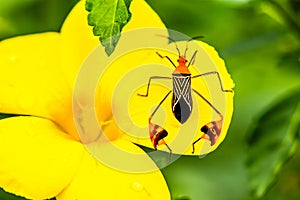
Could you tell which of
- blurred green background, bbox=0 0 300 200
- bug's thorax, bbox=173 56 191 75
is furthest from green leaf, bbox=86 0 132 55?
blurred green background, bbox=0 0 300 200

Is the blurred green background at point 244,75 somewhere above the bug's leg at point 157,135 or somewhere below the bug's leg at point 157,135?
below

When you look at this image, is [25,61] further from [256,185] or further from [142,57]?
[256,185]

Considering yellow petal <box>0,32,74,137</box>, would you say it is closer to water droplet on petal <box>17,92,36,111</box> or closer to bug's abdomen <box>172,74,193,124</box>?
water droplet on petal <box>17,92,36,111</box>

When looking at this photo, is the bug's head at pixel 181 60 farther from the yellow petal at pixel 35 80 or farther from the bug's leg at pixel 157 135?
the yellow petal at pixel 35 80

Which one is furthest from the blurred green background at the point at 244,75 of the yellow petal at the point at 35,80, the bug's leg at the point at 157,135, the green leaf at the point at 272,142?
the bug's leg at the point at 157,135

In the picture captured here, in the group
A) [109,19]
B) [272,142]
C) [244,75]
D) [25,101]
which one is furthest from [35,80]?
[244,75]

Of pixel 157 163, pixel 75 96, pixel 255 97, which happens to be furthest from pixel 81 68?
pixel 255 97
